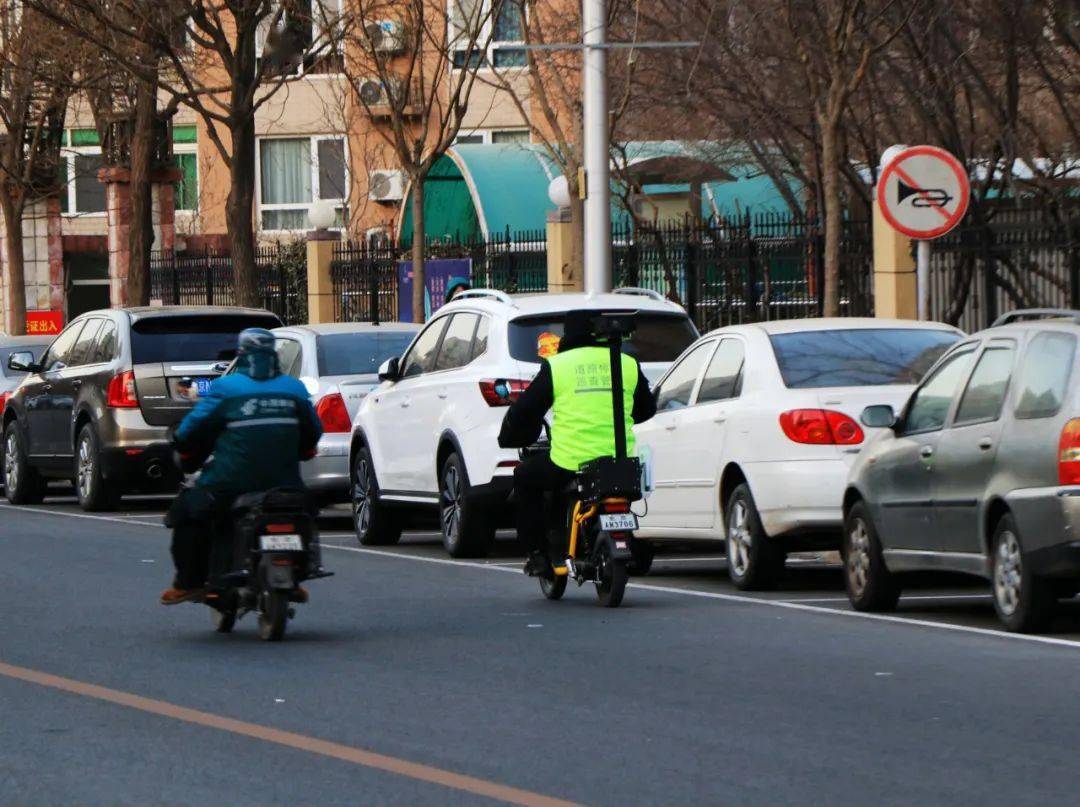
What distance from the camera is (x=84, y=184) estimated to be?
5950 cm

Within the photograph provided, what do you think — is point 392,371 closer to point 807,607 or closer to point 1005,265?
point 807,607

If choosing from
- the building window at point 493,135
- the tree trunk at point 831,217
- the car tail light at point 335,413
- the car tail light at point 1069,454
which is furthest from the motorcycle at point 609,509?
the building window at point 493,135

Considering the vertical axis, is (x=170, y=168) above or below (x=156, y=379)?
above

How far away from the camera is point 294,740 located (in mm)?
8773

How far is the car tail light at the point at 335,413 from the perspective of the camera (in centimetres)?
1989

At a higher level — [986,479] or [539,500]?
[986,479]

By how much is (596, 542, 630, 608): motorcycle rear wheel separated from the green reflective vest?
1.66 ft

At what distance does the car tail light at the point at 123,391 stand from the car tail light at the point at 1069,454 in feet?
40.1

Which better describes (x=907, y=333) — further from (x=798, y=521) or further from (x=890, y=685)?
(x=890, y=685)

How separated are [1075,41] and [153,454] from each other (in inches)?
417

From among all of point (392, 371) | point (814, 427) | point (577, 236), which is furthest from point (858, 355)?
point (577, 236)

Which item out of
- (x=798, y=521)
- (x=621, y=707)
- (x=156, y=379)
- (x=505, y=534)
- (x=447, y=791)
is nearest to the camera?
(x=447, y=791)

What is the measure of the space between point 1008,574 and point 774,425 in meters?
2.47

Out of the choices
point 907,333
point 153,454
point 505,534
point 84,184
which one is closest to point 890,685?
point 907,333
